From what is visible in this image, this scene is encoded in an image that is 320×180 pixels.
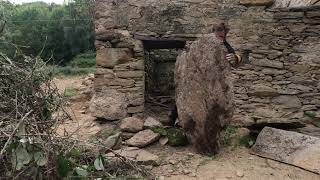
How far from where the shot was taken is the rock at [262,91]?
538 centimetres

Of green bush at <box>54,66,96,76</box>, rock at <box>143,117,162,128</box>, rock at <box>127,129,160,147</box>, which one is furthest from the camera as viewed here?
green bush at <box>54,66,96,76</box>

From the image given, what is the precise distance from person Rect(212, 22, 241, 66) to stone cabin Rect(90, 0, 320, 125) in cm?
8

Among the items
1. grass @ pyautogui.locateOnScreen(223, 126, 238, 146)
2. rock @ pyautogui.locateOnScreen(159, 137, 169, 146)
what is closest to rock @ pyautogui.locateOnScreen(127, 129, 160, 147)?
rock @ pyautogui.locateOnScreen(159, 137, 169, 146)

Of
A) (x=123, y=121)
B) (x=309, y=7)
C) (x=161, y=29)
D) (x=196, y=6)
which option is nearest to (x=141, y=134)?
(x=123, y=121)

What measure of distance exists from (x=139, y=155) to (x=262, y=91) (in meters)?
2.11

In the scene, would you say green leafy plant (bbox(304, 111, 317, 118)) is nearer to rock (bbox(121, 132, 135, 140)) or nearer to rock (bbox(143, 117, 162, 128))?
rock (bbox(143, 117, 162, 128))

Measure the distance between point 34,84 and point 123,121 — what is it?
6.99 ft

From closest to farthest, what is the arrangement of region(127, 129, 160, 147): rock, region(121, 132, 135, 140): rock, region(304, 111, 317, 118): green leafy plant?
1. region(127, 129, 160, 147): rock
2. region(121, 132, 135, 140): rock
3. region(304, 111, 317, 118): green leafy plant

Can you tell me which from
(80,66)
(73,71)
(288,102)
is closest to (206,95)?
(288,102)

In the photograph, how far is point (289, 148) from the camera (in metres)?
4.16

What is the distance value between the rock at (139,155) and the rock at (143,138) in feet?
0.27

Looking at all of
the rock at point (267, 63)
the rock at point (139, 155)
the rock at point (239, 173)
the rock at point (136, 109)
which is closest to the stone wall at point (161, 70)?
the rock at point (136, 109)

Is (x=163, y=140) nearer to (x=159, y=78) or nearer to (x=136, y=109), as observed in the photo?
(x=136, y=109)

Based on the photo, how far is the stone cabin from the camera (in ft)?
17.4
